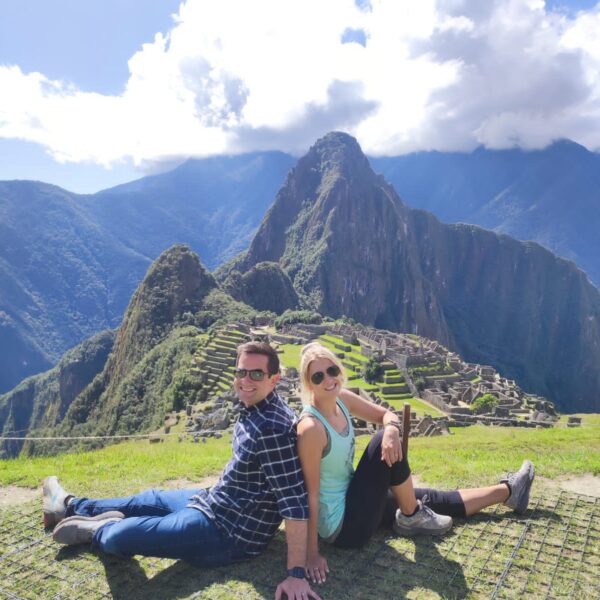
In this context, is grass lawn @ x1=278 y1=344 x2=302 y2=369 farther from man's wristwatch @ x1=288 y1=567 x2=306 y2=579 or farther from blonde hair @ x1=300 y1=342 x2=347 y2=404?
man's wristwatch @ x1=288 y1=567 x2=306 y2=579

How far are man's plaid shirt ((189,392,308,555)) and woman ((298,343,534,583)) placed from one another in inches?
4.3

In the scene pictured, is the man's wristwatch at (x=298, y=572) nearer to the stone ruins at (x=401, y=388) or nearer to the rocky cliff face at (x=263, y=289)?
the stone ruins at (x=401, y=388)

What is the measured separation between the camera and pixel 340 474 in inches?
151

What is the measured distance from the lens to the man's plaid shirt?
351 centimetres

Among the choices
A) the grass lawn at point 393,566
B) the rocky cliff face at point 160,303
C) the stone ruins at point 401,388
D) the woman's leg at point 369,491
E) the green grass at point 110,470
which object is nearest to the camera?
the grass lawn at point 393,566

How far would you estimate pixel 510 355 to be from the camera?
447 ft

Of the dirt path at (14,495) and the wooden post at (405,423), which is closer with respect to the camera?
the wooden post at (405,423)

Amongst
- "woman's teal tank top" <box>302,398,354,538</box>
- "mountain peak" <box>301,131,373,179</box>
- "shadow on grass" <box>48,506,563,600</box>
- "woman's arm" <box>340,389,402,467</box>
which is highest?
"mountain peak" <box>301,131,373,179</box>

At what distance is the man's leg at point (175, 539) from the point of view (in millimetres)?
3705

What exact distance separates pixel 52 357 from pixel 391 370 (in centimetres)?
13047

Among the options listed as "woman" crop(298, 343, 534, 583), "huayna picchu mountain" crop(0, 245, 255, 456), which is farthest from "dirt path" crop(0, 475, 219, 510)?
"huayna picchu mountain" crop(0, 245, 255, 456)

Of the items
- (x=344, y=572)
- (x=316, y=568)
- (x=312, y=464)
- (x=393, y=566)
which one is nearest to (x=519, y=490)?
(x=393, y=566)

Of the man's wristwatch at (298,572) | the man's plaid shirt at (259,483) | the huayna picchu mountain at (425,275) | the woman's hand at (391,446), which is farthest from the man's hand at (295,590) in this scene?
the huayna picchu mountain at (425,275)

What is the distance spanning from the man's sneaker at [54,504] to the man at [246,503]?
72 centimetres
